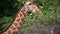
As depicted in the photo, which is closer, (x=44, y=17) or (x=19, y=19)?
(x=19, y=19)

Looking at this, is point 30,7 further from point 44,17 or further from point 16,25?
point 44,17

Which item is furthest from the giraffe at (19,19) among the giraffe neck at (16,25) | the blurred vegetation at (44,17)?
the blurred vegetation at (44,17)

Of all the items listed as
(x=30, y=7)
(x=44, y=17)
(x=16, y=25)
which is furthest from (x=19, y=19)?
(x=44, y=17)

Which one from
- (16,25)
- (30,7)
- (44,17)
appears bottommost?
(44,17)

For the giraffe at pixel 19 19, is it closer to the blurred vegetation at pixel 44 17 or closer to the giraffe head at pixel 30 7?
the giraffe head at pixel 30 7

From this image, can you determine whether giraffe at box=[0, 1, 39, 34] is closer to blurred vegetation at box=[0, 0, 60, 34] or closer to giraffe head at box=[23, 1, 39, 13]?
giraffe head at box=[23, 1, 39, 13]

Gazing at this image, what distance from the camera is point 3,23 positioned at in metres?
5.65

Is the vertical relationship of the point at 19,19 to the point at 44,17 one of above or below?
above

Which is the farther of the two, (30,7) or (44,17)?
(44,17)

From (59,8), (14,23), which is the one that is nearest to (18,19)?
(14,23)

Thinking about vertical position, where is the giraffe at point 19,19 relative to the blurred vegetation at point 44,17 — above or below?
above

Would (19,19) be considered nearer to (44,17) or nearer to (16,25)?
(16,25)

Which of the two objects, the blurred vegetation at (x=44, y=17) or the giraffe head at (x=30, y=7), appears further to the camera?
the blurred vegetation at (x=44, y=17)

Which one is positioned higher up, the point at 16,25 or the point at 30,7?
the point at 30,7
